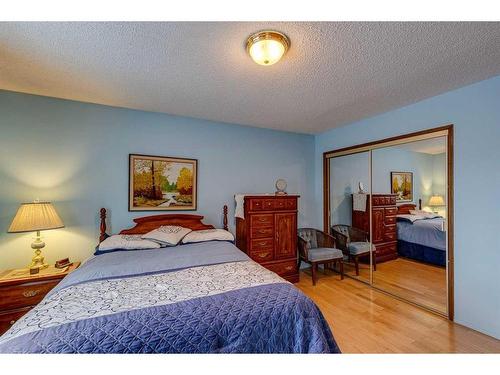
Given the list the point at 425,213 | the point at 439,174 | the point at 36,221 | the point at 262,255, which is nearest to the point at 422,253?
the point at 425,213

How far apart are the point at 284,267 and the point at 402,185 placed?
1.98m

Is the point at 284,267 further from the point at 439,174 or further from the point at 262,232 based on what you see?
the point at 439,174

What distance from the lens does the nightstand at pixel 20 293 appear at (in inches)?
75.7

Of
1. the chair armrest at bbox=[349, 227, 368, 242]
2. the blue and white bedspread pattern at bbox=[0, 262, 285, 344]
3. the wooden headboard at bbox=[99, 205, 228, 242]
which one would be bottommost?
the chair armrest at bbox=[349, 227, 368, 242]

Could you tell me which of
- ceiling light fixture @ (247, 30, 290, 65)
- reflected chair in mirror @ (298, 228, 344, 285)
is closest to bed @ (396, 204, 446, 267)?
reflected chair in mirror @ (298, 228, 344, 285)

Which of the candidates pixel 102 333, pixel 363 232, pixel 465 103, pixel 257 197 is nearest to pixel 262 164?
pixel 257 197

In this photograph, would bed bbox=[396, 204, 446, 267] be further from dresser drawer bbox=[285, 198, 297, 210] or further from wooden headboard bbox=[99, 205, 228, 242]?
wooden headboard bbox=[99, 205, 228, 242]

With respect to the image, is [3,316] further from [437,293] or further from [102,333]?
[437,293]

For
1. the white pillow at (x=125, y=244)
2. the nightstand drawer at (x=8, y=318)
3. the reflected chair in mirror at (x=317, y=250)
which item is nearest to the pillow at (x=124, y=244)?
the white pillow at (x=125, y=244)

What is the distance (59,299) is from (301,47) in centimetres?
232

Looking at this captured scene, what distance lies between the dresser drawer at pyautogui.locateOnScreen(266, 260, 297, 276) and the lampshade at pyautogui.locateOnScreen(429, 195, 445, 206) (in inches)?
74.6

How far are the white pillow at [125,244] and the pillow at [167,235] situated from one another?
0.06m

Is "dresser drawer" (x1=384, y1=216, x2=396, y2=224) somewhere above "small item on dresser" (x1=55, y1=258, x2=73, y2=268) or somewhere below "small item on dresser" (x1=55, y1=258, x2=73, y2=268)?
above

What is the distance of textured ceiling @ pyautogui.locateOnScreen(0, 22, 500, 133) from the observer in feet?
4.69
